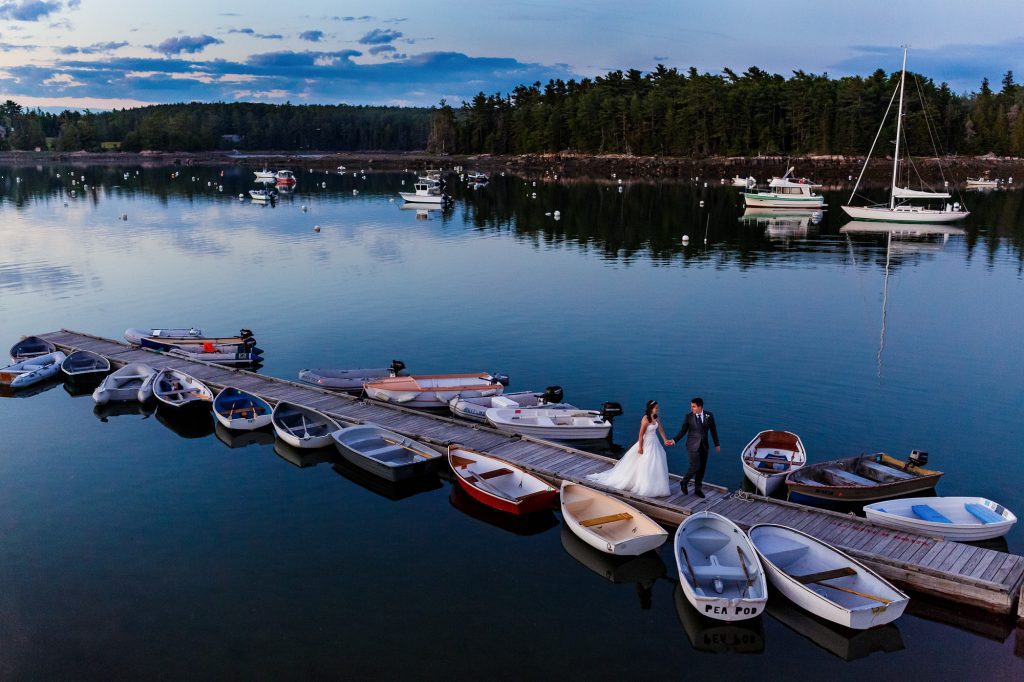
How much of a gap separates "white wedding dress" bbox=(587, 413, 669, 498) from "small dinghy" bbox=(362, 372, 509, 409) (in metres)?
10.4

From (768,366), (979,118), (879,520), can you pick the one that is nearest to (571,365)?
(768,366)

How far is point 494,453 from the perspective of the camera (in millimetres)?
27766

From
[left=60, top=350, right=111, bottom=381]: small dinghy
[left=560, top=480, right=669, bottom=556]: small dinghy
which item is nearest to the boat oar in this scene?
[left=560, top=480, right=669, bottom=556]: small dinghy

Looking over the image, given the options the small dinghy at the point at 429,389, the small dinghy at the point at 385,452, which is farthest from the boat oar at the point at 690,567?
the small dinghy at the point at 429,389

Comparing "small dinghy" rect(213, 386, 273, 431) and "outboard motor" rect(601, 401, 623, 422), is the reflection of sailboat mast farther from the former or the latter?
"small dinghy" rect(213, 386, 273, 431)

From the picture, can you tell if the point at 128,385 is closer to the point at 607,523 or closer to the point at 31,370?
the point at 31,370

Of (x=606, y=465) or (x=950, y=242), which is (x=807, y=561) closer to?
(x=606, y=465)

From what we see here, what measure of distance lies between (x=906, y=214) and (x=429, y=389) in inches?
3400

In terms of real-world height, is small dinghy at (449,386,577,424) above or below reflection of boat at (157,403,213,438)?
above

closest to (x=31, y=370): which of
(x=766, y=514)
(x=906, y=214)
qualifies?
(x=766, y=514)

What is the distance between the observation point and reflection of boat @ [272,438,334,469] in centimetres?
2930

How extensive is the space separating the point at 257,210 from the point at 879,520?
375 feet

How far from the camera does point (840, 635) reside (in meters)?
18.7

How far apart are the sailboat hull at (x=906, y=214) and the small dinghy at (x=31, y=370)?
91.8 metres
